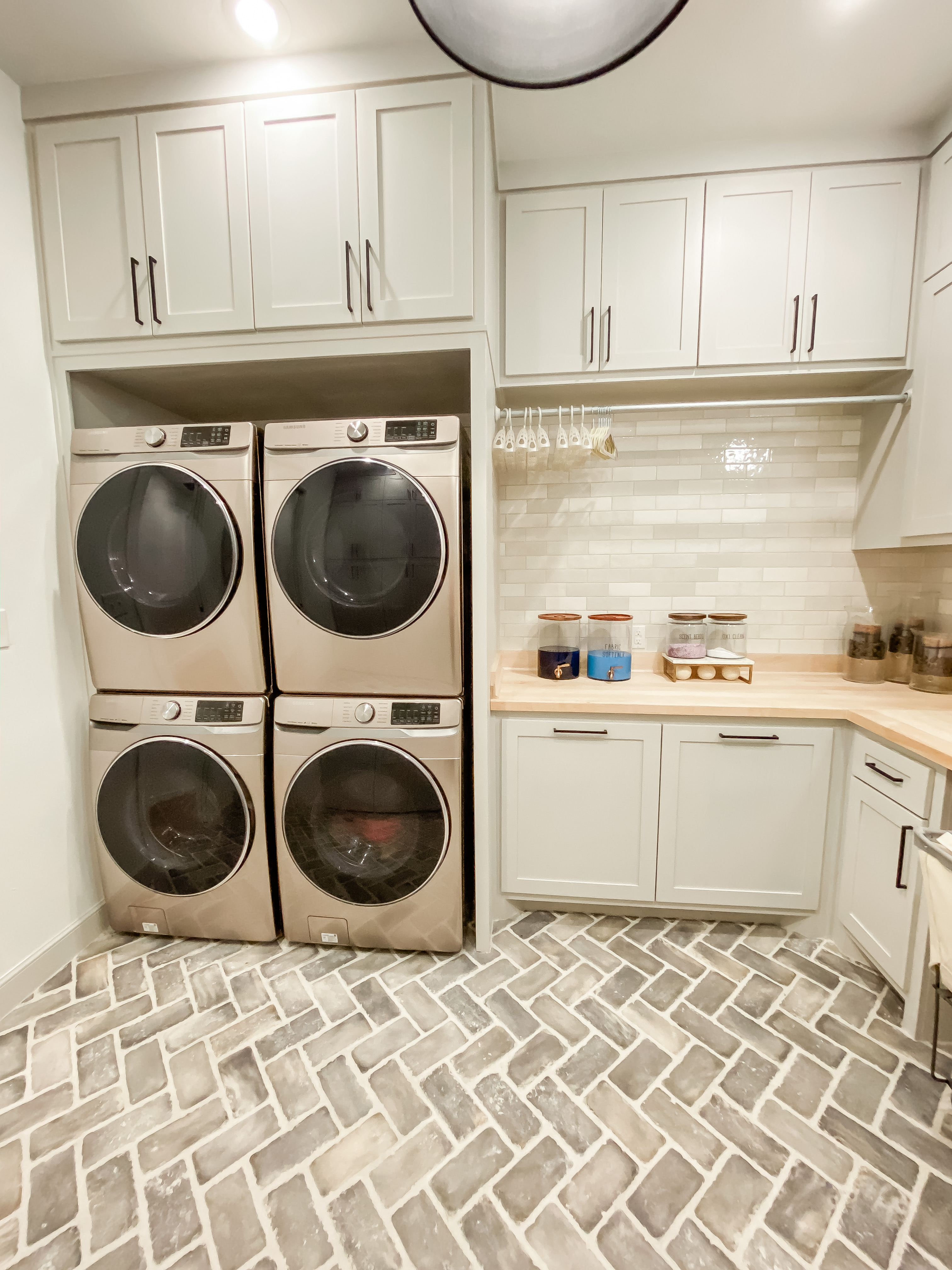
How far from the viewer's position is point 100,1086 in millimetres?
1304

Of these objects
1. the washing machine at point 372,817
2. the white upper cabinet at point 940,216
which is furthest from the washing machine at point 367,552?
the white upper cabinet at point 940,216

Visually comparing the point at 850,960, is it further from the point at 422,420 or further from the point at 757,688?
the point at 422,420

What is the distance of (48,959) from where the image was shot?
5.34 ft

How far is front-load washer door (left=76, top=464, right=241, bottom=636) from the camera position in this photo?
155 centimetres

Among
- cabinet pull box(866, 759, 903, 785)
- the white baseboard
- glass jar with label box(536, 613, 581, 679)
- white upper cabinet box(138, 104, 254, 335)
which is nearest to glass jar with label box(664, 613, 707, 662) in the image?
glass jar with label box(536, 613, 581, 679)

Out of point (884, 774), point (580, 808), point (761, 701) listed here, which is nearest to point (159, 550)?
point (580, 808)

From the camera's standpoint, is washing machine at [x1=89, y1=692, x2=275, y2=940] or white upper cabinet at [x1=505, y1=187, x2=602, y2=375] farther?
white upper cabinet at [x1=505, y1=187, x2=602, y2=375]

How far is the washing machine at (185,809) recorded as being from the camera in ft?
5.40

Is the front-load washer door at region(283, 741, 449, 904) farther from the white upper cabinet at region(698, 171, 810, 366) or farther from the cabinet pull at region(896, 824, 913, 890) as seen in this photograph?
the white upper cabinet at region(698, 171, 810, 366)

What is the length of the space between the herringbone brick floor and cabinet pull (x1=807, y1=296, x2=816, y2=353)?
6.85 ft

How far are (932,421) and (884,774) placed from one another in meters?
1.20

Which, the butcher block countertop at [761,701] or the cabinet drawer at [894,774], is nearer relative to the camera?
the cabinet drawer at [894,774]

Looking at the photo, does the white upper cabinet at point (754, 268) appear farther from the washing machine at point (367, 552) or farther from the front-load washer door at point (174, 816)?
the front-load washer door at point (174, 816)

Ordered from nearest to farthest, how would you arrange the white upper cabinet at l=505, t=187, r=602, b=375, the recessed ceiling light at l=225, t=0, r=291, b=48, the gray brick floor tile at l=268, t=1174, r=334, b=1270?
the gray brick floor tile at l=268, t=1174, r=334, b=1270
the recessed ceiling light at l=225, t=0, r=291, b=48
the white upper cabinet at l=505, t=187, r=602, b=375
